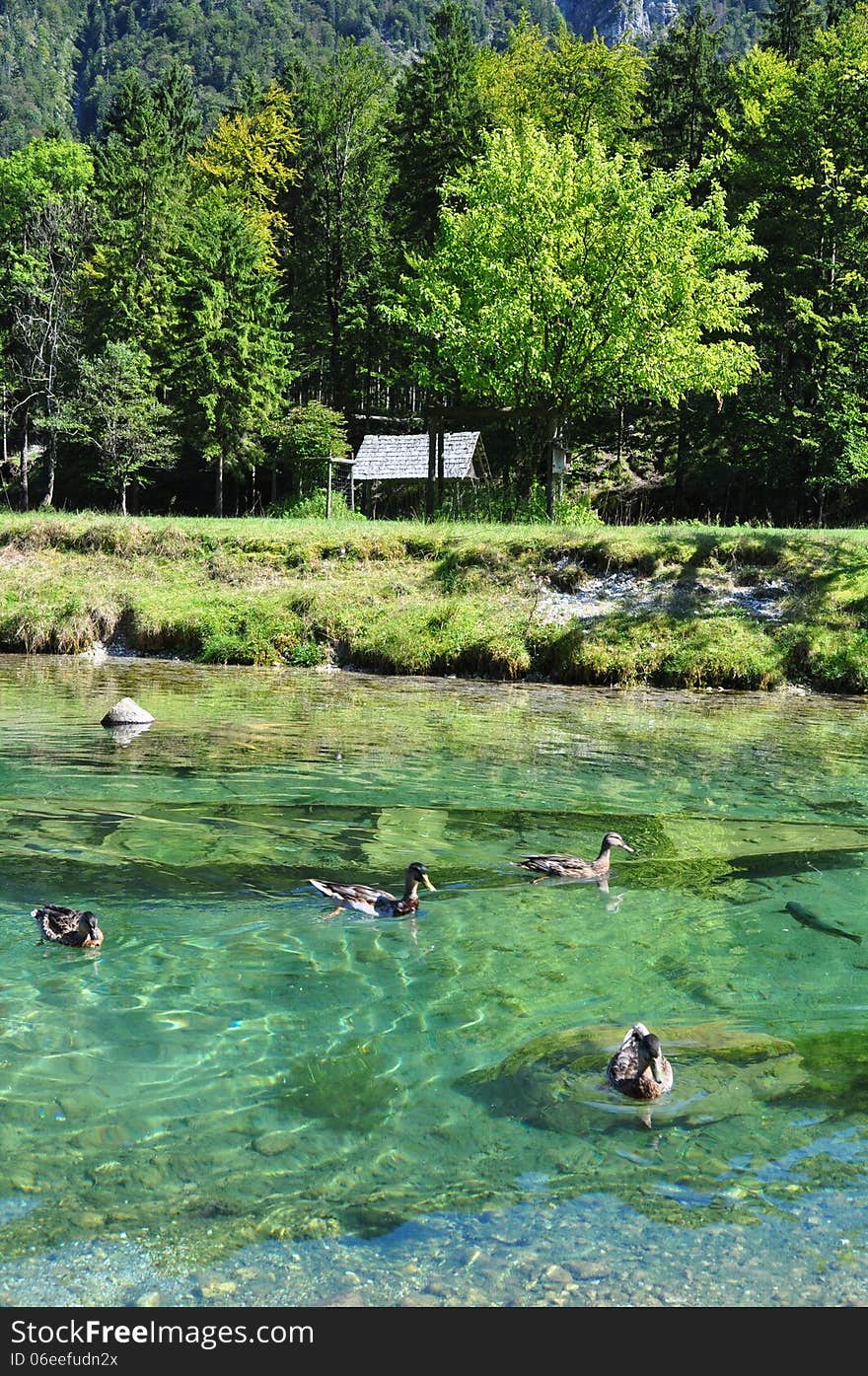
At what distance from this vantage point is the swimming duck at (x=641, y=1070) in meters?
5.68

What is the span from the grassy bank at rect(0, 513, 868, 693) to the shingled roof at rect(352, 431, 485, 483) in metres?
16.4

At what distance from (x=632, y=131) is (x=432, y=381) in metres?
23.1

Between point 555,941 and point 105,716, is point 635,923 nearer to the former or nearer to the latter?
point 555,941

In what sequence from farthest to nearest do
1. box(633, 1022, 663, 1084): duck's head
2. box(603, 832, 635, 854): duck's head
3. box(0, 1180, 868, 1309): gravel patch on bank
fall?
box(603, 832, 635, 854): duck's head, box(633, 1022, 663, 1084): duck's head, box(0, 1180, 868, 1309): gravel patch on bank

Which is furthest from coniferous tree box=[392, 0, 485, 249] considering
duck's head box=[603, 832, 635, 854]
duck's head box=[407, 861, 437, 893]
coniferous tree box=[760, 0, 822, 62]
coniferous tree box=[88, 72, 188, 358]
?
duck's head box=[407, 861, 437, 893]

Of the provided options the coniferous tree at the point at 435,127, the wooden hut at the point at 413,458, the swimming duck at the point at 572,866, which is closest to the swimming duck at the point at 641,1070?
the swimming duck at the point at 572,866

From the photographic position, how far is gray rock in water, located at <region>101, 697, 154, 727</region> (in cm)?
1648

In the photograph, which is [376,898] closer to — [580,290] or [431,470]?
[431,470]

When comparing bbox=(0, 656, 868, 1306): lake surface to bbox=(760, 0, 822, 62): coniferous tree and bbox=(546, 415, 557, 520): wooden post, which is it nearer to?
bbox=(546, 415, 557, 520): wooden post

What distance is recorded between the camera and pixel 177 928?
8031 mm

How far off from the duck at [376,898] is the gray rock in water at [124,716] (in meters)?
8.58

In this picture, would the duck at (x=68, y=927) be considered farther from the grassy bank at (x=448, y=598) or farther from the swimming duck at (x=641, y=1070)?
the grassy bank at (x=448, y=598)

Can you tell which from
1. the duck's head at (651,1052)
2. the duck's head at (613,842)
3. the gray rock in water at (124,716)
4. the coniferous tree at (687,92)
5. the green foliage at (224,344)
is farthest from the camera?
the coniferous tree at (687,92)

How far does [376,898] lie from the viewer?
27.8 ft
